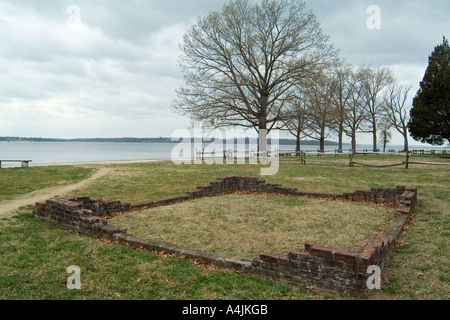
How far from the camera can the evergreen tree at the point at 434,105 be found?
30.0m

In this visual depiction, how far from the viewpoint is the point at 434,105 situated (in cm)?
3042

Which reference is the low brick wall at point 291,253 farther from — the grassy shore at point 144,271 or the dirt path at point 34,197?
the dirt path at point 34,197

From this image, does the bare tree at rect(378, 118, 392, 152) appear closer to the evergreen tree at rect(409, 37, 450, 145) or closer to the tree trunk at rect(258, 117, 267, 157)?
the evergreen tree at rect(409, 37, 450, 145)

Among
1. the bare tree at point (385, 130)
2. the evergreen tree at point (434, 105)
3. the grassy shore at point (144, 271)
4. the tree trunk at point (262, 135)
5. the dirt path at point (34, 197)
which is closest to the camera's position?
the grassy shore at point (144, 271)

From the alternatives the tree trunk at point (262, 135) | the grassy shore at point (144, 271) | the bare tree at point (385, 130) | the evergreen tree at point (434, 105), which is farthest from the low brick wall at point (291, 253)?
the bare tree at point (385, 130)

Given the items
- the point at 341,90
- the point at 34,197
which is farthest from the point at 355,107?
the point at 34,197

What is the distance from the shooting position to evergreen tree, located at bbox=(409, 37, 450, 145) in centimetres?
3002

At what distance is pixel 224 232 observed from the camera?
21.6 ft

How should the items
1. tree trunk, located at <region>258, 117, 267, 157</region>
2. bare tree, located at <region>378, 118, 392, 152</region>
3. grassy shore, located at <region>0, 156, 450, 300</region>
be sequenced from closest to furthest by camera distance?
grassy shore, located at <region>0, 156, 450, 300</region>
tree trunk, located at <region>258, 117, 267, 157</region>
bare tree, located at <region>378, 118, 392, 152</region>
